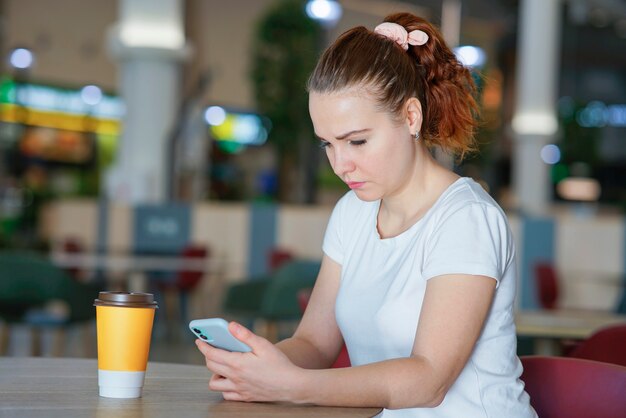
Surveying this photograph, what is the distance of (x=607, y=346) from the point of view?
7.28 ft

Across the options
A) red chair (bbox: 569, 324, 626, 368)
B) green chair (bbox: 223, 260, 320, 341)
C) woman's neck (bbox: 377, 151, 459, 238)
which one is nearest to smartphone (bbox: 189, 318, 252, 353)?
woman's neck (bbox: 377, 151, 459, 238)

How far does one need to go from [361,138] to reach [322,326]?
372 mm

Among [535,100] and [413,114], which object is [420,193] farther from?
[535,100]

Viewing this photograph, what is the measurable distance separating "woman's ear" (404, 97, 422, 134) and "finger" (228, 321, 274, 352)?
1.45 feet

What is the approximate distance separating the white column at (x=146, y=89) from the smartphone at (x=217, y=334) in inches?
296

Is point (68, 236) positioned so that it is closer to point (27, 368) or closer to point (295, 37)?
point (295, 37)

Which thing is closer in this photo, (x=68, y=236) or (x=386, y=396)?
(x=386, y=396)

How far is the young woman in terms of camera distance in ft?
4.32

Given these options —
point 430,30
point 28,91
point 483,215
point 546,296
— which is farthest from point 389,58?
point 28,91

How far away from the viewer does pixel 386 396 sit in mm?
1315

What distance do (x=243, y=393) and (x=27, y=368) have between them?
42 cm

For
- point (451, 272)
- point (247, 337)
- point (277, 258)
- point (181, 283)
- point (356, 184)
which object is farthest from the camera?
point (181, 283)

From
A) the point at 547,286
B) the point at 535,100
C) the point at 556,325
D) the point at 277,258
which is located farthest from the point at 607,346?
the point at 535,100

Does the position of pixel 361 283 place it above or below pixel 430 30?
below
